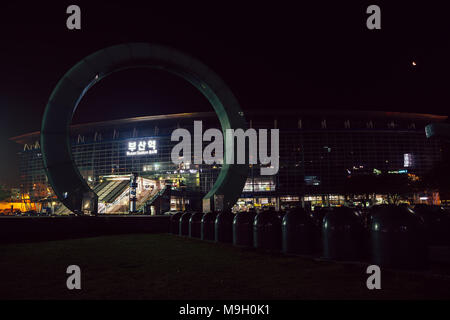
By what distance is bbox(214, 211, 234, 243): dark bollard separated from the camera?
1239 cm

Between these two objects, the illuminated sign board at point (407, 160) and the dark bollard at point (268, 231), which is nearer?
the dark bollard at point (268, 231)

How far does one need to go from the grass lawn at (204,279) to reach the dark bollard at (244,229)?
1.82 metres

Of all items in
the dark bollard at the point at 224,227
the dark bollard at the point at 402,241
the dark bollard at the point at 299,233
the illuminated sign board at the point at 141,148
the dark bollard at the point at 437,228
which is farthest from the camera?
the illuminated sign board at the point at 141,148

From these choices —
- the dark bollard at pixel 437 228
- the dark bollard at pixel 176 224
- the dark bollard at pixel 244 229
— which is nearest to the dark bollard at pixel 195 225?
the dark bollard at pixel 176 224

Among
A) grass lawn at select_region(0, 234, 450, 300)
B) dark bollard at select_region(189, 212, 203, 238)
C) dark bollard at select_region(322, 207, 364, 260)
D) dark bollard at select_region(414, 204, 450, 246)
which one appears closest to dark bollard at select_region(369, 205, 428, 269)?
grass lawn at select_region(0, 234, 450, 300)

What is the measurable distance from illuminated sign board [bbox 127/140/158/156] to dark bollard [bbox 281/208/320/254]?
223ft

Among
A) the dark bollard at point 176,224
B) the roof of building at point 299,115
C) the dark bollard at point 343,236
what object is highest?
the roof of building at point 299,115

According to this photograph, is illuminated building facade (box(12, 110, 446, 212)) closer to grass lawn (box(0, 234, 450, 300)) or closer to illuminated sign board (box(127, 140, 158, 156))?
illuminated sign board (box(127, 140, 158, 156))

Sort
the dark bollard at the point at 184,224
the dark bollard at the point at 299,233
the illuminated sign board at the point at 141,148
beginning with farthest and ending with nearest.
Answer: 1. the illuminated sign board at the point at 141,148
2. the dark bollard at the point at 184,224
3. the dark bollard at the point at 299,233

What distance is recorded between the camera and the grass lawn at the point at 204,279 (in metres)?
5.04

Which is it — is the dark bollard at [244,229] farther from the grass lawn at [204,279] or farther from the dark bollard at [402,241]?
the dark bollard at [402,241]

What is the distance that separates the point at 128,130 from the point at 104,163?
1044 centimetres

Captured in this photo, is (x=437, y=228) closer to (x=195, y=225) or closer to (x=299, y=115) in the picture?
(x=195, y=225)
